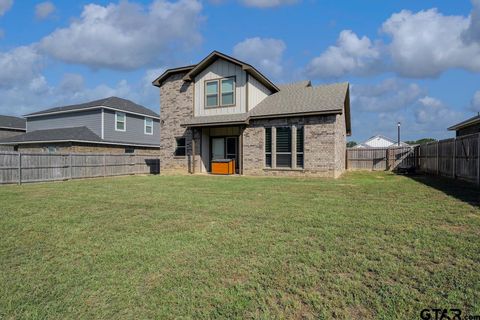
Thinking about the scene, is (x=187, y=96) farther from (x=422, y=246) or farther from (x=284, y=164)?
(x=422, y=246)

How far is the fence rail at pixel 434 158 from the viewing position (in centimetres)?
1156

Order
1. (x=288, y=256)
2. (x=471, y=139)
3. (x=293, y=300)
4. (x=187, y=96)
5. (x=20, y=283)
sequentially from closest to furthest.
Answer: (x=293, y=300) → (x=20, y=283) → (x=288, y=256) → (x=471, y=139) → (x=187, y=96)

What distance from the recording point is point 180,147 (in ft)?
64.4

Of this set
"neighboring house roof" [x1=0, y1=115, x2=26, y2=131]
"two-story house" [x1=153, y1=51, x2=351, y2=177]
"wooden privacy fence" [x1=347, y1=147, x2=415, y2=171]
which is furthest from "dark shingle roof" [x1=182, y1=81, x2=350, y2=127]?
"neighboring house roof" [x1=0, y1=115, x2=26, y2=131]

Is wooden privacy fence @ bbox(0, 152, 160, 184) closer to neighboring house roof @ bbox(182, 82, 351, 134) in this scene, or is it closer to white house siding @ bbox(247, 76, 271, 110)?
neighboring house roof @ bbox(182, 82, 351, 134)

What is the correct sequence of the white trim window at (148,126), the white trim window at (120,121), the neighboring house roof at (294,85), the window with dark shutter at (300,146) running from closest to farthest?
the window with dark shutter at (300,146) < the neighboring house roof at (294,85) < the white trim window at (120,121) < the white trim window at (148,126)

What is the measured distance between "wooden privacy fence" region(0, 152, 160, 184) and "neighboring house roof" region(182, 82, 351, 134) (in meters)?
5.68

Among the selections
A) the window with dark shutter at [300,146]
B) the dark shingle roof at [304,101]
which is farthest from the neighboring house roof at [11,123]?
the window with dark shutter at [300,146]

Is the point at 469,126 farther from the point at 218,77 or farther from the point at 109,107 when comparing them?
the point at 109,107

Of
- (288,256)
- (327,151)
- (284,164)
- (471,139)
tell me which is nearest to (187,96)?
(284,164)

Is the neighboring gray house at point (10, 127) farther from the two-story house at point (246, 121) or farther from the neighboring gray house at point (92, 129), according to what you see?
the two-story house at point (246, 121)

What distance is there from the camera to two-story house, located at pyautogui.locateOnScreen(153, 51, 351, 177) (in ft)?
50.0

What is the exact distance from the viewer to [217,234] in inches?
198

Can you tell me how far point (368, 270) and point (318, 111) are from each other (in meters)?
12.0
